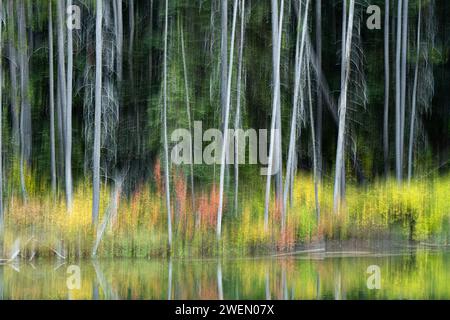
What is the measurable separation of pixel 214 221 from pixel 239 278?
2352 mm

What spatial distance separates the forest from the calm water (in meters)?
0.67

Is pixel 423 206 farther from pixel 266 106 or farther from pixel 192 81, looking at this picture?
pixel 192 81

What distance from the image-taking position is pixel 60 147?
14.8m

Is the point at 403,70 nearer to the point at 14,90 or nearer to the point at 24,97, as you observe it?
the point at 24,97

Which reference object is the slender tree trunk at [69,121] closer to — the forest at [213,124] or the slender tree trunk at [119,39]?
the forest at [213,124]

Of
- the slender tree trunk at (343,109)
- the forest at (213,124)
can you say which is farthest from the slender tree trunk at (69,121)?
the slender tree trunk at (343,109)

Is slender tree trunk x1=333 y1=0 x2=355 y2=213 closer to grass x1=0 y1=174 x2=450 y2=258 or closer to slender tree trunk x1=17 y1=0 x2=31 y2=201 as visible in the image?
grass x1=0 y1=174 x2=450 y2=258

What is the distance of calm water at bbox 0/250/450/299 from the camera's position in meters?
10.0

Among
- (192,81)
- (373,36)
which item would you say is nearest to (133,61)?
(192,81)

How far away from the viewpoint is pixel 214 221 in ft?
43.9

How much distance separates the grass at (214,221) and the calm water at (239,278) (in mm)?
392

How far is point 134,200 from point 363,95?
16.4 ft

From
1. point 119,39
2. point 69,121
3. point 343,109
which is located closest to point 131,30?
point 119,39

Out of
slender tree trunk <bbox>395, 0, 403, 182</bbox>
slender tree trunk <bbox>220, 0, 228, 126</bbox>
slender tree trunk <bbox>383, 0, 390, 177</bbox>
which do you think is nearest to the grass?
slender tree trunk <bbox>395, 0, 403, 182</bbox>
